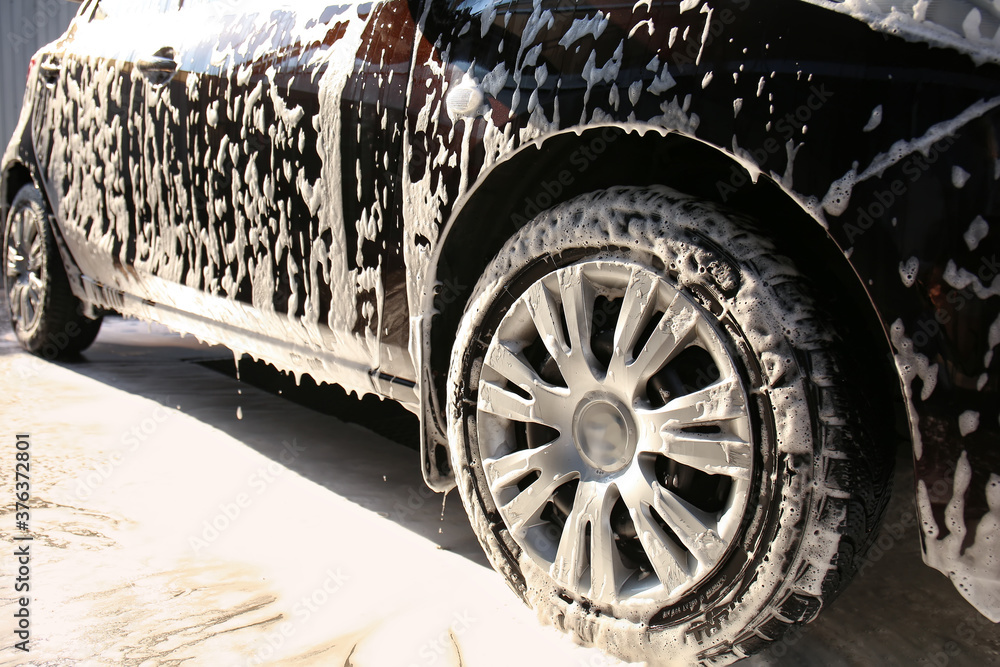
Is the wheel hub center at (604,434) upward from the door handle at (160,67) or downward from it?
downward

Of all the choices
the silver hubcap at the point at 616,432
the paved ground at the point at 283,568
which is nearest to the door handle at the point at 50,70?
the paved ground at the point at 283,568

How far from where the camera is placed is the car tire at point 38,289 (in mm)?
3832

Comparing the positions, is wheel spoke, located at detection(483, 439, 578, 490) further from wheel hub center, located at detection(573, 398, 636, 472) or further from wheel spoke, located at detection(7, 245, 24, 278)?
wheel spoke, located at detection(7, 245, 24, 278)

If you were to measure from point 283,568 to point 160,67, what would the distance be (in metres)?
1.74

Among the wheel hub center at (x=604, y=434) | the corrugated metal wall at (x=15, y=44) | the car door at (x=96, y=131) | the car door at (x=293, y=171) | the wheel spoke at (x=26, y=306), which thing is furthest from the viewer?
the corrugated metal wall at (x=15, y=44)

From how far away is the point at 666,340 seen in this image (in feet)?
4.68

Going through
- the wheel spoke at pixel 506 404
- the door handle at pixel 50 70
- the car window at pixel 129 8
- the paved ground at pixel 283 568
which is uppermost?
the car window at pixel 129 8

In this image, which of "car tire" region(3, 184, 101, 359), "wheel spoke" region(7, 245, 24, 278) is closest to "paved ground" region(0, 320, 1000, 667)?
"car tire" region(3, 184, 101, 359)

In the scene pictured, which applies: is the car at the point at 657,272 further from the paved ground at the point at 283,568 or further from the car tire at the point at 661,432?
the paved ground at the point at 283,568

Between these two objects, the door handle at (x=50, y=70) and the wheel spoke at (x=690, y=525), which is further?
the door handle at (x=50, y=70)

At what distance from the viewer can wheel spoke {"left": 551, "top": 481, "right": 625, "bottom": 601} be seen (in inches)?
59.6

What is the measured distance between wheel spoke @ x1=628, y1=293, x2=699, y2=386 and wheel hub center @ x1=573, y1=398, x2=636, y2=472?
8 cm

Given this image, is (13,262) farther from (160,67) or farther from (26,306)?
(160,67)

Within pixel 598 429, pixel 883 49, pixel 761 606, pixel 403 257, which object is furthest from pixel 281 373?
pixel 883 49
